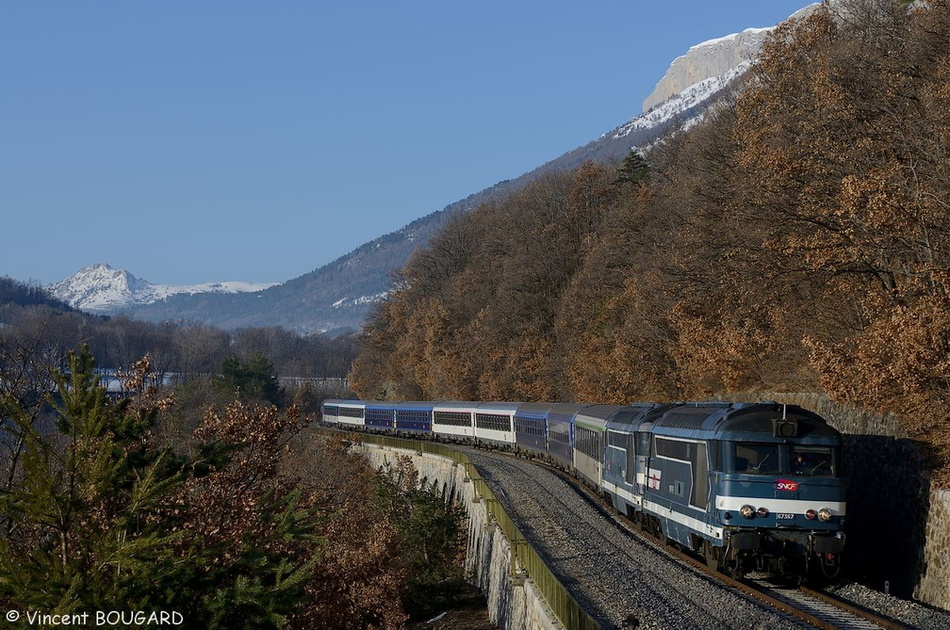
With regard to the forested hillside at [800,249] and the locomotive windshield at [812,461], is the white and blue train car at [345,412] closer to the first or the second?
the forested hillside at [800,249]

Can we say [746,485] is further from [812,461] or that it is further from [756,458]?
[812,461]

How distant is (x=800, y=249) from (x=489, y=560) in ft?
47.4

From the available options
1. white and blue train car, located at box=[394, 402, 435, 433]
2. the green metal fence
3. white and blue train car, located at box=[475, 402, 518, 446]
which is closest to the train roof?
the green metal fence

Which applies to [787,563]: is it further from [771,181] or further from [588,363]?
[588,363]

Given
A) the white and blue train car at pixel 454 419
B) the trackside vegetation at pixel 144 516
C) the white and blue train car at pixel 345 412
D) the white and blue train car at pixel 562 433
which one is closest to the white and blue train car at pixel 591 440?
the white and blue train car at pixel 562 433

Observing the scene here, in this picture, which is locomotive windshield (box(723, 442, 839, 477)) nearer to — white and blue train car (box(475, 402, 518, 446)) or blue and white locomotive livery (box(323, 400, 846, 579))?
blue and white locomotive livery (box(323, 400, 846, 579))

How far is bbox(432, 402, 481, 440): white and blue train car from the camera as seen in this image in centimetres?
6962

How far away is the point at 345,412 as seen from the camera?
101m

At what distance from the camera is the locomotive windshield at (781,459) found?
2145 cm

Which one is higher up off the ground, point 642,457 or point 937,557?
point 642,457

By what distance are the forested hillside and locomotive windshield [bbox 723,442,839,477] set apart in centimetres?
242

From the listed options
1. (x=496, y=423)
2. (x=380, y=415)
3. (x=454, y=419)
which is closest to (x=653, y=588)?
(x=496, y=423)

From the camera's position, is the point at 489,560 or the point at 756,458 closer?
the point at 756,458

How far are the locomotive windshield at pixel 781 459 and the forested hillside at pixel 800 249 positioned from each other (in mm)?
2415
